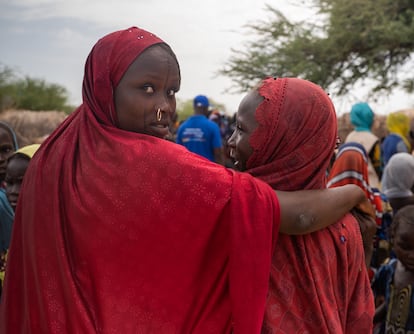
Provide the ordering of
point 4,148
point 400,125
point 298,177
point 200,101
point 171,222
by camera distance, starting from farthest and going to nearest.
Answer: point 200,101, point 400,125, point 4,148, point 298,177, point 171,222

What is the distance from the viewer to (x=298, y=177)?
5.98 feet

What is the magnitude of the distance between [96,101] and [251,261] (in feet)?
2.34

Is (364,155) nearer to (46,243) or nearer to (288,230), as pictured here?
(288,230)

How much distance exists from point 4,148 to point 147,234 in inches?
102

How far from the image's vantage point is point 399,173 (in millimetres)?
4598

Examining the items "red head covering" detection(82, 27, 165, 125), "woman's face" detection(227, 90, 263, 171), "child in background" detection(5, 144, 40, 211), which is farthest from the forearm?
"child in background" detection(5, 144, 40, 211)

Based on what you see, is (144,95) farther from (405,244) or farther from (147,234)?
(405,244)

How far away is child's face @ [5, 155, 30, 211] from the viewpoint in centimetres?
334

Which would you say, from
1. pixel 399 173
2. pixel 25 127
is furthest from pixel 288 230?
pixel 25 127

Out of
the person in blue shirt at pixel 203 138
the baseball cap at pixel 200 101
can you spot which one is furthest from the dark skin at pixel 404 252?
the baseball cap at pixel 200 101

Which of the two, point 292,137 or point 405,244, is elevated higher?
point 292,137

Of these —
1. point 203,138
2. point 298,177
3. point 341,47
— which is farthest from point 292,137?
point 341,47

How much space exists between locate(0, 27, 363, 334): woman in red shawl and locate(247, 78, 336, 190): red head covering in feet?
0.23

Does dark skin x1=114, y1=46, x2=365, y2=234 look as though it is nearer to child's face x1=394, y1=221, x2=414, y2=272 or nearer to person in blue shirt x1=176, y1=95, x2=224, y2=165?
child's face x1=394, y1=221, x2=414, y2=272
